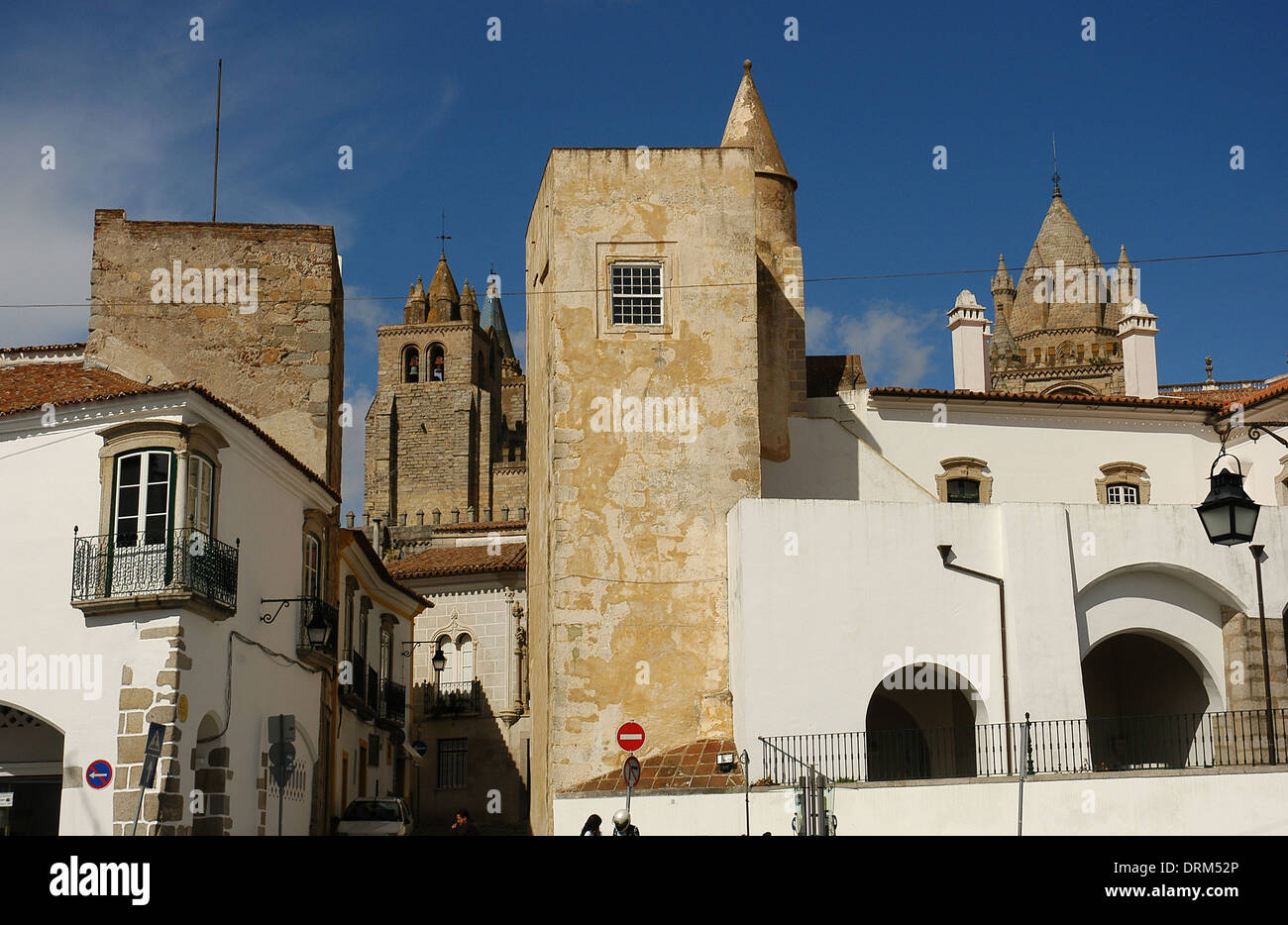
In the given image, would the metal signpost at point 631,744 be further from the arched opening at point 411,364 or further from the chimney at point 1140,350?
the arched opening at point 411,364

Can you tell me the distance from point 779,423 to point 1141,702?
383 inches

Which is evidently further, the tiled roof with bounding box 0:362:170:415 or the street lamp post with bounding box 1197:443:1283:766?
the tiled roof with bounding box 0:362:170:415

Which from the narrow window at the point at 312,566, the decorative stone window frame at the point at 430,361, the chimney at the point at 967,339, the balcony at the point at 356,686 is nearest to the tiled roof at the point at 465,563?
the balcony at the point at 356,686

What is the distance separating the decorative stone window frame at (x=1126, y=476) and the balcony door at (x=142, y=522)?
2362 centimetres

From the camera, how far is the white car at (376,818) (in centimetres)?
3044

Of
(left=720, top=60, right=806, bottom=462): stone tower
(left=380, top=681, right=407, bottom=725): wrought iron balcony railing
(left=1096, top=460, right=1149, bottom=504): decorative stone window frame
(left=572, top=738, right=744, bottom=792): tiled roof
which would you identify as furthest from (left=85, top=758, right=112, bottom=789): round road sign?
(left=1096, top=460, right=1149, bottom=504): decorative stone window frame

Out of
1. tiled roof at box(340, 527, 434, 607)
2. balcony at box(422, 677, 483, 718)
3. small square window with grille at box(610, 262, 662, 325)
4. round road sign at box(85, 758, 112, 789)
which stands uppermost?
small square window with grille at box(610, 262, 662, 325)

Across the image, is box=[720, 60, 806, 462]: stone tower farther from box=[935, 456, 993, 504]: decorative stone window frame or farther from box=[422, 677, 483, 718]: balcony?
box=[422, 677, 483, 718]: balcony

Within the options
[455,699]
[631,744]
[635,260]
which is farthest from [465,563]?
[631,744]

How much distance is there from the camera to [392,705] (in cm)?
4181

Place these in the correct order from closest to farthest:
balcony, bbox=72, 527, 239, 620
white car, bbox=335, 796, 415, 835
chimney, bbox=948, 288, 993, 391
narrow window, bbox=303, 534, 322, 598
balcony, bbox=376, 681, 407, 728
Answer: balcony, bbox=72, 527, 239, 620, narrow window, bbox=303, 534, 322, 598, white car, bbox=335, 796, 415, 835, balcony, bbox=376, 681, 407, 728, chimney, bbox=948, 288, 993, 391

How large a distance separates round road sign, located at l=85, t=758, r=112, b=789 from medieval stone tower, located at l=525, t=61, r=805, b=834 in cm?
993

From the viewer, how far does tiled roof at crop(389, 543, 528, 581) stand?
53656mm
